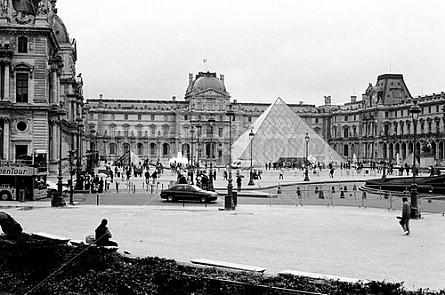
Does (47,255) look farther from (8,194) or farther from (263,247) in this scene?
(8,194)

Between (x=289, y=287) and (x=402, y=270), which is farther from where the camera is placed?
(x=402, y=270)

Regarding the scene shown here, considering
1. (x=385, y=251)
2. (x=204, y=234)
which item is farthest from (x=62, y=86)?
(x=385, y=251)

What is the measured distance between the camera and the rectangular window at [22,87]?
37469 millimetres

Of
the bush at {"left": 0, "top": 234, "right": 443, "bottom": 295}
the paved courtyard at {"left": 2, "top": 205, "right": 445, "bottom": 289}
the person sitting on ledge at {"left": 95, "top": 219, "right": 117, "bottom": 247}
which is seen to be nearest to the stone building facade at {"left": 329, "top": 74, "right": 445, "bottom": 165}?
the paved courtyard at {"left": 2, "top": 205, "right": 445, "bottom": 289}

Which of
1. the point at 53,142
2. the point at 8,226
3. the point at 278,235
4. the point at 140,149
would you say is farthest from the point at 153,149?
the point at 8,226

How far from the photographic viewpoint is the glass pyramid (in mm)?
70625

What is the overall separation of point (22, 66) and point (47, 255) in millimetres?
30606

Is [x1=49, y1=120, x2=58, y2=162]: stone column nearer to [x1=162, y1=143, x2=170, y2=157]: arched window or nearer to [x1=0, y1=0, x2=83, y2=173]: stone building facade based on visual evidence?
[x1=0, y1=0, x2=83, y2=173]: stone building facade

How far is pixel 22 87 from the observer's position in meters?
37.5

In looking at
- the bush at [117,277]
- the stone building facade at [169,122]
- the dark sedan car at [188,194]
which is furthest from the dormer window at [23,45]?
the stone building facade at [169,122]

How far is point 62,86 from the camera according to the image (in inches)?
2312

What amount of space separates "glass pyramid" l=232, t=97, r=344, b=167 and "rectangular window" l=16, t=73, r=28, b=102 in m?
35.5

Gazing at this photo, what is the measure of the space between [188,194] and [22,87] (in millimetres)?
17447

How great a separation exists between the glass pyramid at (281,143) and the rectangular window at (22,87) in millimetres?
35514
